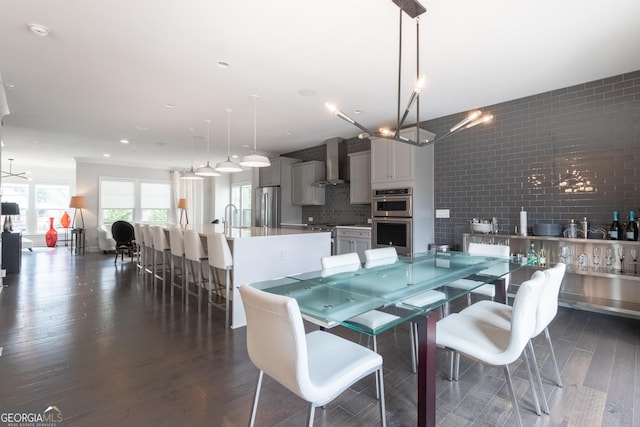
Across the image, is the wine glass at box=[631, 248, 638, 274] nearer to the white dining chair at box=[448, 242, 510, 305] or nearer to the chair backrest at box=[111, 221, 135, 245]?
the white dining chair at box=[448, 242, 510, 305]

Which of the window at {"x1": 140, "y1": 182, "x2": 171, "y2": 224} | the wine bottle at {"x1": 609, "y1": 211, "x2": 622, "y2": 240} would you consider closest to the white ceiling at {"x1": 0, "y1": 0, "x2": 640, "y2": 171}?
the wine bottle at {"x1": 609, "y1": 211, "x2": 622, "y2": 240}

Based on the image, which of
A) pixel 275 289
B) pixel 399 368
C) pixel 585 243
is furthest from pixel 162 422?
pixel 585 243

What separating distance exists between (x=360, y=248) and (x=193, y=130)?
3.70 m

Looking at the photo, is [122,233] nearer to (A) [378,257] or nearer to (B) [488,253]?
(A) [378,257]

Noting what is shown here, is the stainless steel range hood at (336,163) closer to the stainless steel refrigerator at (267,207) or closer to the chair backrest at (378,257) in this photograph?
the stainless steel refrigerator at (267,207)

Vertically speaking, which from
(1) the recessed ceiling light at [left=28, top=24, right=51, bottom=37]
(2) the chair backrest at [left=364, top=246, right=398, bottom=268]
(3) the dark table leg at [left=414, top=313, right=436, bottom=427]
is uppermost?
(1) the recessed ceiling light at [left=28, top=24, right=51, bottom=37]

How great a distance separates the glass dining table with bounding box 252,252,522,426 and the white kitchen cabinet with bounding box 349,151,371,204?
2970 mm

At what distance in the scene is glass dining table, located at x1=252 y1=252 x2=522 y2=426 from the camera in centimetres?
149

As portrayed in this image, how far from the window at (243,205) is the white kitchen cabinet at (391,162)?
5802 mm

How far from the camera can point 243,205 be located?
10320 mm

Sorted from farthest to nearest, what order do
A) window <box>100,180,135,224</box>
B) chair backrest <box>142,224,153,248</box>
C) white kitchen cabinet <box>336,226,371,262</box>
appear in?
window <box>100,180,135,224</box>, white kitchen cabinet <box>336,226,371,262</box>, chair backrest <box>142,224,153,248</box>

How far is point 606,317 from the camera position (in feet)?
11.1

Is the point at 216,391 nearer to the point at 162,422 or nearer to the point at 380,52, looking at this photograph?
the point at 162,422

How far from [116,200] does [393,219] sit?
873 centimetres
